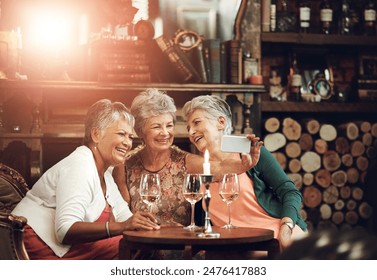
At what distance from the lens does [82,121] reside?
13.0 feet

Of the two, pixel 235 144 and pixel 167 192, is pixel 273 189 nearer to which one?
pixel 235 144

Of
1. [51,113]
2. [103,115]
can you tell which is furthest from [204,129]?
[51,113]

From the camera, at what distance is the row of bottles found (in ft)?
14.2

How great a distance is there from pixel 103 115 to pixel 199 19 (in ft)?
5.27

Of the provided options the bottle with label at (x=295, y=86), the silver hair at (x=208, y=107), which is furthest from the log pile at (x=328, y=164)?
the silver hair at (x=208, y=107)

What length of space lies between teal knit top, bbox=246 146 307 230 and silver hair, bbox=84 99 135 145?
58 cm

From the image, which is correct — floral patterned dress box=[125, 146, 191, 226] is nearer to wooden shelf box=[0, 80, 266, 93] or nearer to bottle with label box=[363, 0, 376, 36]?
wooden shelf box=[0, 80, 266, 93]

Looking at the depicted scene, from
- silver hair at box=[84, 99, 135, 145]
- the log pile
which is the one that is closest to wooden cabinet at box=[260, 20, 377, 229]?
the log pile

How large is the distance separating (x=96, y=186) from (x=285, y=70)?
85.7 inches

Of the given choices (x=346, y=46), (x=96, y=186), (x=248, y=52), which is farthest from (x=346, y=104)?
(x=96, y=186)

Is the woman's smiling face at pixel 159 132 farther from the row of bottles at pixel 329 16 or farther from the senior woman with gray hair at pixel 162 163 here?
the row of bottles at pixel 329 16

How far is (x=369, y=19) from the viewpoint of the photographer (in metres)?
4.43
